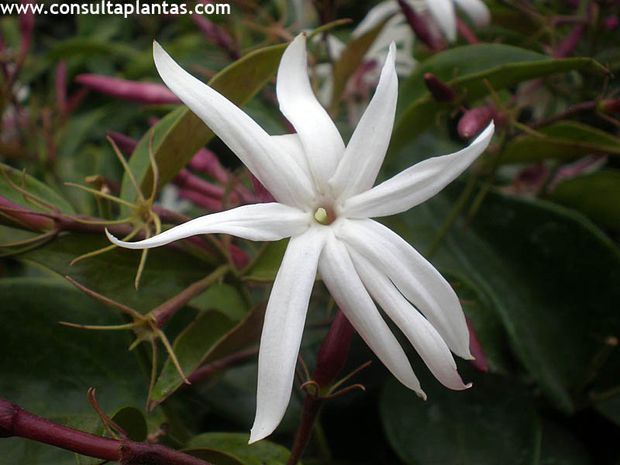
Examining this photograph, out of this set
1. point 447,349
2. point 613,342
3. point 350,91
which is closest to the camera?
point 447,349

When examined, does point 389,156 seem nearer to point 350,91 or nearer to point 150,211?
point 350,91

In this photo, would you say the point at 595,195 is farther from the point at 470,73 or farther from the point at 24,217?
the point at 24,217

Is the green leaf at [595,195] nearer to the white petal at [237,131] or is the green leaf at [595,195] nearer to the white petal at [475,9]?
the white petal at [475,9]

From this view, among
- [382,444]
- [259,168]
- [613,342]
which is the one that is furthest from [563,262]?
[259,168]

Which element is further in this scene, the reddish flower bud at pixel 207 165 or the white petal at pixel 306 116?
the reddish flower bud at pixel 207 165

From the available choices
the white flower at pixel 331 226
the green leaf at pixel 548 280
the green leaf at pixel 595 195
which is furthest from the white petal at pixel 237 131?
the green leaf at pixel 595 195

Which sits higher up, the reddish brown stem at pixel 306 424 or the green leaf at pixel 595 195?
the reddish brown stem at pixel 306 424

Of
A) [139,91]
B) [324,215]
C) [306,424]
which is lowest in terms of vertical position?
[306,424]

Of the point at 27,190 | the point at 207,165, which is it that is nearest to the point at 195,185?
the point at 207,165
